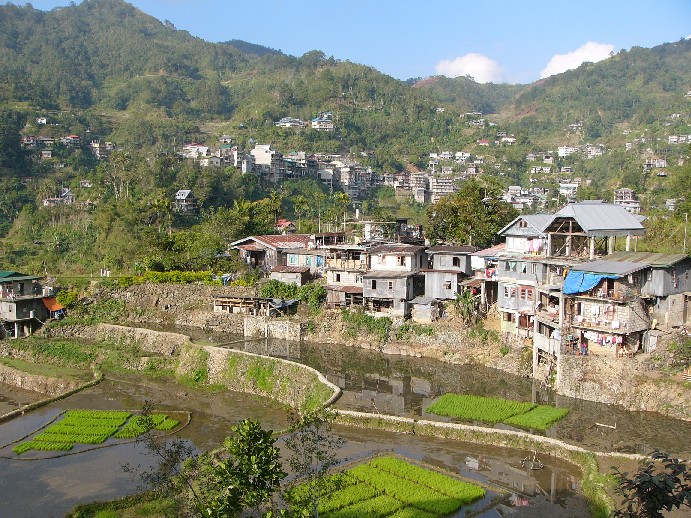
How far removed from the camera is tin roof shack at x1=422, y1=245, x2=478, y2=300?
3891 centimetres

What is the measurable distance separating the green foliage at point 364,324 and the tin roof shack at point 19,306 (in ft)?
68.4

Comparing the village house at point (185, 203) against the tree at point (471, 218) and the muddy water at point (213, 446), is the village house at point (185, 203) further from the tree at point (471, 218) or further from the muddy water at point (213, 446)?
the muddy water at point (213, 446)

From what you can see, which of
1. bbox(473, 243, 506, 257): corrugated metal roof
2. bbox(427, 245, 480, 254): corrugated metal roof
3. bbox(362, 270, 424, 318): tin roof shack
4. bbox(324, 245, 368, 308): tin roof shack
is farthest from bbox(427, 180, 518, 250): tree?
bbox(324, 245, 368, 308): tin roof shack

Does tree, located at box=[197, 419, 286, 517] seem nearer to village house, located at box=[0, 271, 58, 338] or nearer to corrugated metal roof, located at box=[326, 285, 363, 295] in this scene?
corrugated metal roof, located at box=[326, 285, 363, 295]

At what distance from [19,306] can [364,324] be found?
22.8 meters

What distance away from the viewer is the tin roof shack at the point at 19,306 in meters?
40.6

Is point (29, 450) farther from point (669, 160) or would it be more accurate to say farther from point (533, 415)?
point (669, 160)

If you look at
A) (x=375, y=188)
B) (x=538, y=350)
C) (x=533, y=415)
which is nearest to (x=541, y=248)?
(x=538, y=350)

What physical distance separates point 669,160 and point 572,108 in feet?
168

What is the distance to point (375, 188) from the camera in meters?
95.0

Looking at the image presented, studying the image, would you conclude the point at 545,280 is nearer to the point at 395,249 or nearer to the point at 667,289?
the point at 667,289

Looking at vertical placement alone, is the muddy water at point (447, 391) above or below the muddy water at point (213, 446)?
above

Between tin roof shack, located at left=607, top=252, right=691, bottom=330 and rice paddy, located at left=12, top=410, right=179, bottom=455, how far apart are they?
2288cm

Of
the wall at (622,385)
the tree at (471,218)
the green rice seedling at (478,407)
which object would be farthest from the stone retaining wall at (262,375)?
the tree at (471,218)
